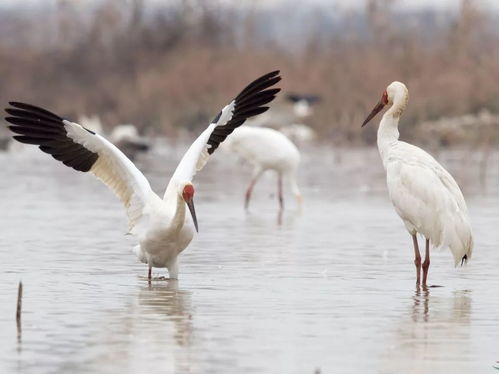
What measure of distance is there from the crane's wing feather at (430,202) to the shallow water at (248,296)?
413 mm

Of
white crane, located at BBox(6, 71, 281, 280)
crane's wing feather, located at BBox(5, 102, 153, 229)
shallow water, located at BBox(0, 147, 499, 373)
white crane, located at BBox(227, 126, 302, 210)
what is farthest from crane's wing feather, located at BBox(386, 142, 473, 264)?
white crane, located at BBox(227, 126, 302, 210)

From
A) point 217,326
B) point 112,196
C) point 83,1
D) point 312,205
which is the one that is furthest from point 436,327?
point 83,1

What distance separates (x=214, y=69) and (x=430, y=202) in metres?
27.2

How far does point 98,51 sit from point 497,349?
3912cm

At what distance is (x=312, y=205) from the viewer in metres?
19.7

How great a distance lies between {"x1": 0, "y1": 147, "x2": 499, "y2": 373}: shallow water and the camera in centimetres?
852

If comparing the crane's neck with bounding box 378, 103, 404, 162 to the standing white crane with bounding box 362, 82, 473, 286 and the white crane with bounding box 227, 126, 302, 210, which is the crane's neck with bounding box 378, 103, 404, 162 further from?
the white crane with bounding box 227, 126, 302, 210

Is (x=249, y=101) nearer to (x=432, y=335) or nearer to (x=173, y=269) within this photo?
(x=173, y=269)

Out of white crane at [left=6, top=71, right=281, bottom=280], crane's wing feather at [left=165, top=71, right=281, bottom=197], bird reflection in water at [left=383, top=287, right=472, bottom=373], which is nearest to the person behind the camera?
bird reflection in water at [left=383, top=287, right=472, bottom=373]

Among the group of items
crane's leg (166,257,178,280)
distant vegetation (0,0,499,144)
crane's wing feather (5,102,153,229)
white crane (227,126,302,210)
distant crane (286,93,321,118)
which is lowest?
crane's leg (166,257,178,280)

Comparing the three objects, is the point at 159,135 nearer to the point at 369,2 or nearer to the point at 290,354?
the point at 369,2

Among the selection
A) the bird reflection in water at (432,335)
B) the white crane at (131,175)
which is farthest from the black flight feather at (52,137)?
the bird reflection in water at (432,335)

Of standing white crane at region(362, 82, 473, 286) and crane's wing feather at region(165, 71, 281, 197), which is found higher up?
crane's wing feather at region(165, 71, 281, 197)

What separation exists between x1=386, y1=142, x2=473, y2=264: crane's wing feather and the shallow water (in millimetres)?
413
